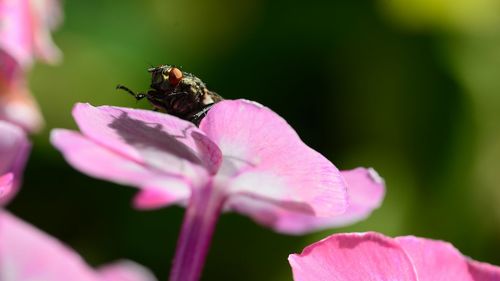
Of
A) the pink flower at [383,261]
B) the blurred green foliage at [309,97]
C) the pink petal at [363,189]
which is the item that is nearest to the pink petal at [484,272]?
the pink flower at [383,261]

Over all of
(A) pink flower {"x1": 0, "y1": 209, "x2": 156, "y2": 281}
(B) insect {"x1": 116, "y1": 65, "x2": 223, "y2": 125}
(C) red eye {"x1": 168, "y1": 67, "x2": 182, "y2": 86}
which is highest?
(C) red eye {"x1": 168, "y1": 67, "x2": 182, "y2": 86}

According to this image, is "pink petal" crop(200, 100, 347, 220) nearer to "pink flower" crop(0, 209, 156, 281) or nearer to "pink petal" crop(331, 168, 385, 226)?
"pink petal" crop(331, 168, 385, 226)

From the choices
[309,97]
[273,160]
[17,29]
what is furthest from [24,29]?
[309,97]

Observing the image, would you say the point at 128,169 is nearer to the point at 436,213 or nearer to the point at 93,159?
the point at 93,159

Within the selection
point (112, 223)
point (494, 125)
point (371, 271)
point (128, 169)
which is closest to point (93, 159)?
point (128, 169)

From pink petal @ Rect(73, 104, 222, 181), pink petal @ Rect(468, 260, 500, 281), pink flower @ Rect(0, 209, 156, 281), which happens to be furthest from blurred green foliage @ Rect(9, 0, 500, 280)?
pink flower @ Rect(0, 209, 156, 281)

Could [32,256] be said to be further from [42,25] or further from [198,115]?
[42,25]
